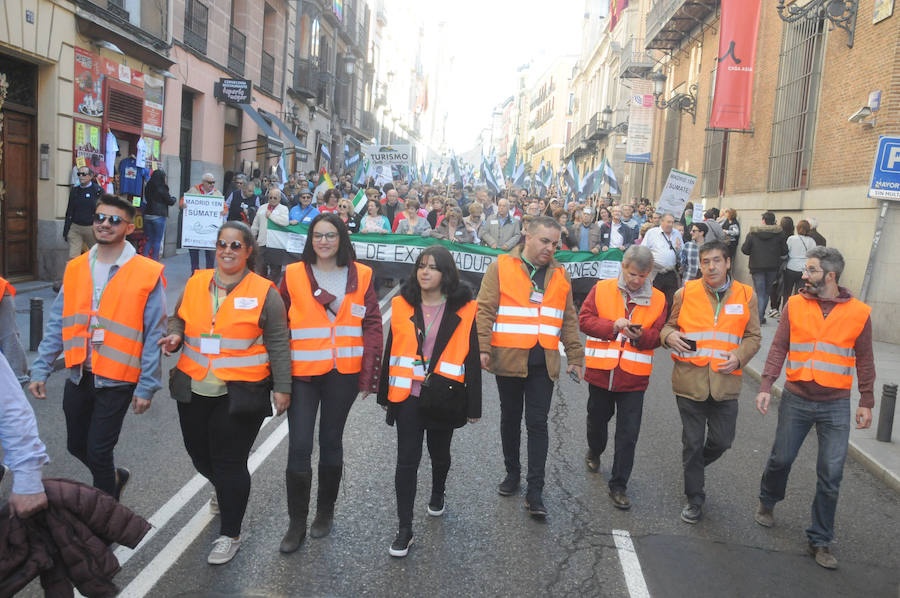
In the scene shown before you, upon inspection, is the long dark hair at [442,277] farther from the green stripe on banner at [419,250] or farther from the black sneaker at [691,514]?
the green stripe on banner at [419,250]

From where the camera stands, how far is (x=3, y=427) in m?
2.63

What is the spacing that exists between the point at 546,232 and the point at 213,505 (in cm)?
262

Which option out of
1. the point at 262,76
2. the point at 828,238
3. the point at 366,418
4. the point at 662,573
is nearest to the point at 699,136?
the point at 828,238

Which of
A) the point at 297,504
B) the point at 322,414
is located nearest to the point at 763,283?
the point at 322,414

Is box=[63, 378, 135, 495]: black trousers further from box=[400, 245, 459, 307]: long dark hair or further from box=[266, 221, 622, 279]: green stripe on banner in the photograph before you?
box=[266, 221, 622, 279]: green stripe on banner

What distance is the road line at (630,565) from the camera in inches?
160

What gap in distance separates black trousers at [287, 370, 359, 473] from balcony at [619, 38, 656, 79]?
3359cm

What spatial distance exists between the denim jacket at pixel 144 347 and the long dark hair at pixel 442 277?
51.4 inches

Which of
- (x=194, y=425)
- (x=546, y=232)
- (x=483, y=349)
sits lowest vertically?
(x=194, y=425)

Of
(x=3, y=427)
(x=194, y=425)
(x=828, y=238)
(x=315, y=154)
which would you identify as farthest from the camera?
(x=315, y=154)

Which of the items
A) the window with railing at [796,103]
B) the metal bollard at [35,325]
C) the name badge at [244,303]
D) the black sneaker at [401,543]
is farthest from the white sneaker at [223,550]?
the window with railing at [796,103]

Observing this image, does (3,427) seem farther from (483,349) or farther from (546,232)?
(546,232)

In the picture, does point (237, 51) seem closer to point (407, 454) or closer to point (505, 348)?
point (505, 348)

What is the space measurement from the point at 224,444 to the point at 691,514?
290cm
